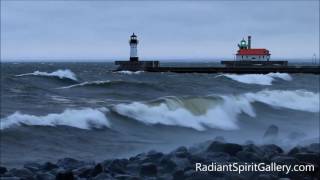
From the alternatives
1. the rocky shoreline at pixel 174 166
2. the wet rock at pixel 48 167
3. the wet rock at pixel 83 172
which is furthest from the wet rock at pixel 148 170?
the wet rock at pixel 48 167

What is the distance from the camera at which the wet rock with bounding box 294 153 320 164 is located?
830 centimetres

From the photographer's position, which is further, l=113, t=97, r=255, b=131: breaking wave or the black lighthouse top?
the black lighthouse top

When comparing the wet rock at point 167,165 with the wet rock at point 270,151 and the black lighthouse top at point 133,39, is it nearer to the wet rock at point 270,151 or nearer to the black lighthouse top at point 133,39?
the wet rock at point 270,151

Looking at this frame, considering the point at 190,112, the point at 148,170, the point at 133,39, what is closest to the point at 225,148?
the point at 148,170

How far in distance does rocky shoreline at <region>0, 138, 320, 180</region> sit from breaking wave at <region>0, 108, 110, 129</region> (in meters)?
4.73

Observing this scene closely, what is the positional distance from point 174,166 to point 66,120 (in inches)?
255

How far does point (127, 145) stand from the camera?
1161 centimetres

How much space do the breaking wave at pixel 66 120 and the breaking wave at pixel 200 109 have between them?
4.05 feet

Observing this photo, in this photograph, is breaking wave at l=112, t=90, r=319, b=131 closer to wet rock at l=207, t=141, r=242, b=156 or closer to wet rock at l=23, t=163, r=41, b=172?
wet rock at l=207, t=141, r=242, b=156

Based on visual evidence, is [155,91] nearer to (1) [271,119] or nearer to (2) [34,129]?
(1) [271,119]

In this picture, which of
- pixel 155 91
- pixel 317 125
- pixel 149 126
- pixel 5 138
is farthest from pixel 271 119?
pixel 155 91

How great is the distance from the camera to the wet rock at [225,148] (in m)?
9.23

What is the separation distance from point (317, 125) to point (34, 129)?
8.10m

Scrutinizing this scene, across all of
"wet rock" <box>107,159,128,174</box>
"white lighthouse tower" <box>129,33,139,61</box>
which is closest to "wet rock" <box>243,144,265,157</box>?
"wet rock" <box>107,159,128,174</box>
